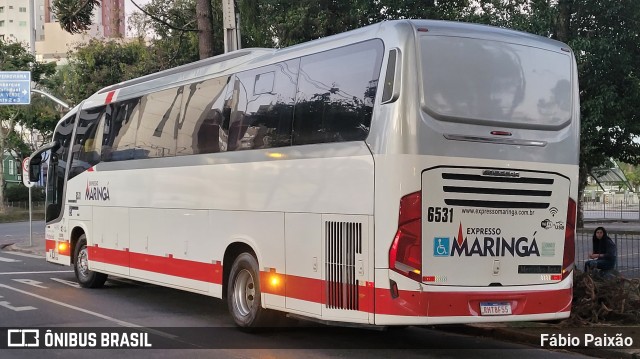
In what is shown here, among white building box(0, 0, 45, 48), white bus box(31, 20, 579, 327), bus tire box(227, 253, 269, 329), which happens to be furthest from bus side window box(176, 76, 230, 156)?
white building box(0, 0, 45, 48)

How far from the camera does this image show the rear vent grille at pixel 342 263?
7488 mm

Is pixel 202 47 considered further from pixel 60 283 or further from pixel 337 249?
pixel 337 249

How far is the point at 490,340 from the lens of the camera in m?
9.31

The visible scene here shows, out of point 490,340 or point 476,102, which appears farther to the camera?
point 490,340

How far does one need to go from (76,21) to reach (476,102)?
14503mm

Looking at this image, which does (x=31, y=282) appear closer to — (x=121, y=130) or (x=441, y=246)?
(x=121, y=130)

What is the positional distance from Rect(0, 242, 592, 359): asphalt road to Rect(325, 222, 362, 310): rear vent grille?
3.00 feet

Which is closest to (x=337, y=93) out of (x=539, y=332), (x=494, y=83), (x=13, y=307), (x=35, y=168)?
(x=494, y=83)

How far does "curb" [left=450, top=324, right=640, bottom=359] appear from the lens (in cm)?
812

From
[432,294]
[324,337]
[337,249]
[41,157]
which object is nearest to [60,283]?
[41,157]

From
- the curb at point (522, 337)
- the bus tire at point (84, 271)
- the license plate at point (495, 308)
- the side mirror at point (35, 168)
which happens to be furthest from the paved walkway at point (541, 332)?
the side mirror at point (35, 168)

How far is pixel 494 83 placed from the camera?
7625 millimetres

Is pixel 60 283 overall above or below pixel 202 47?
below

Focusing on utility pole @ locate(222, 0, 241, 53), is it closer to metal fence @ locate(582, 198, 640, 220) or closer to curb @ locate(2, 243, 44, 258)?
curb @ locate(2, 243, 44, 258)
